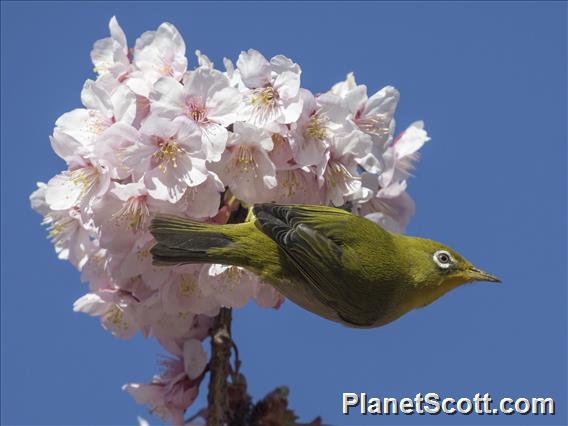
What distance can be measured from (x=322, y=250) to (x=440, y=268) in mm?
704

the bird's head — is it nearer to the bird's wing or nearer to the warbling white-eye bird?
the warbling white-eye bird

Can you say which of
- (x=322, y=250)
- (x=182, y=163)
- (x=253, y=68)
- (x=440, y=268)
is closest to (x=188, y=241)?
(x=182, y=163)

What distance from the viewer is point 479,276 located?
4.05m

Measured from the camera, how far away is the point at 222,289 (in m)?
3.62

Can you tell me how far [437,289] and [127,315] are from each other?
1.56m

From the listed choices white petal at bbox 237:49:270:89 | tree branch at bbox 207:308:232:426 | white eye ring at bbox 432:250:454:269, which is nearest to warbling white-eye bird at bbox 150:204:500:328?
white eye ring at bbox 432:250:454:269

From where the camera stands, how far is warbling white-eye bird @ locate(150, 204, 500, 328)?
3518 millimetres

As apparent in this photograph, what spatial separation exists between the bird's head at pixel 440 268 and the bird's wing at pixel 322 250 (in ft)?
1.15

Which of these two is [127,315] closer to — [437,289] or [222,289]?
[222,289]

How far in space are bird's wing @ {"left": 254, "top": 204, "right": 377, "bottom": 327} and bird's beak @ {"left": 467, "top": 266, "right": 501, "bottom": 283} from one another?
21.5 inches

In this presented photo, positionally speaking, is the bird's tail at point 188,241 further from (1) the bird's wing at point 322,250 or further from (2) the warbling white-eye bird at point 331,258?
(1) the bird's wing at point 322,250

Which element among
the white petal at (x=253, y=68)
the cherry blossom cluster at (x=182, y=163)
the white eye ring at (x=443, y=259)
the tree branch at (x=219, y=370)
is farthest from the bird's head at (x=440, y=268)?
the white petal at (x=253, y=68)

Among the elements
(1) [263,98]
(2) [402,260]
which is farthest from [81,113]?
(2) [402,260]

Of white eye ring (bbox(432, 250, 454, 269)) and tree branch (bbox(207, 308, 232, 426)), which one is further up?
white eye ring (bbox(432, 250, 454, 269))
